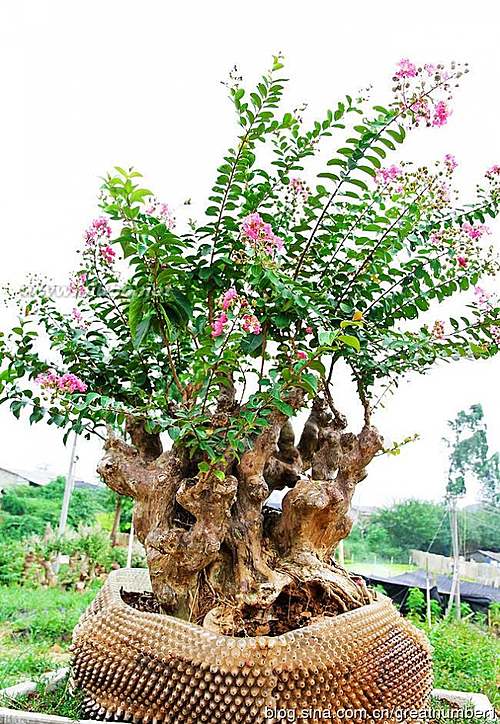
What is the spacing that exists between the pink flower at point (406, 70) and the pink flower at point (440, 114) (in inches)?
3.5

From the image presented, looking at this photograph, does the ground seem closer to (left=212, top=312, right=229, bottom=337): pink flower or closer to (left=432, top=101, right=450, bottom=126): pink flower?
(left=212, top=312, right=229, bottom=337): pink flower

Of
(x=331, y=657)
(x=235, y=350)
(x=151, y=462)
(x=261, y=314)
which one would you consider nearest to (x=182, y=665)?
(x=331, y=657)

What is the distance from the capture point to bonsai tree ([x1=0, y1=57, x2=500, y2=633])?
160 centimetres

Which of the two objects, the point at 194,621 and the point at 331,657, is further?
the point at 194,621

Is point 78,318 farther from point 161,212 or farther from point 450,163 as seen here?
point 450,163

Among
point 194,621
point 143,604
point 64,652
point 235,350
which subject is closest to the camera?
point 235,350

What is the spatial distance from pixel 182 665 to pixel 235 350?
69 cm

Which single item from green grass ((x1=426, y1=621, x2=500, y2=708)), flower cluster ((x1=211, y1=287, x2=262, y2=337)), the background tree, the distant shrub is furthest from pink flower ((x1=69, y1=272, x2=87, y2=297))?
the distant shrub

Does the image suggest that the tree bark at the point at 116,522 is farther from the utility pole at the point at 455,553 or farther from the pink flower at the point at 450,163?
the pink flower at the point at 450,163

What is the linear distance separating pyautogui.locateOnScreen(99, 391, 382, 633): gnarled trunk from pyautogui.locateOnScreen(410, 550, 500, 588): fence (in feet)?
10.9

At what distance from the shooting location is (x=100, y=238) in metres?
1.84

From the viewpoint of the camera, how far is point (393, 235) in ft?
5.99

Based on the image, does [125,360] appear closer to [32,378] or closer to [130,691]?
[32,378]

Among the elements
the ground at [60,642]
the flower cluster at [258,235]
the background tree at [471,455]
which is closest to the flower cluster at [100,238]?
the flower cluster at [258,235]
